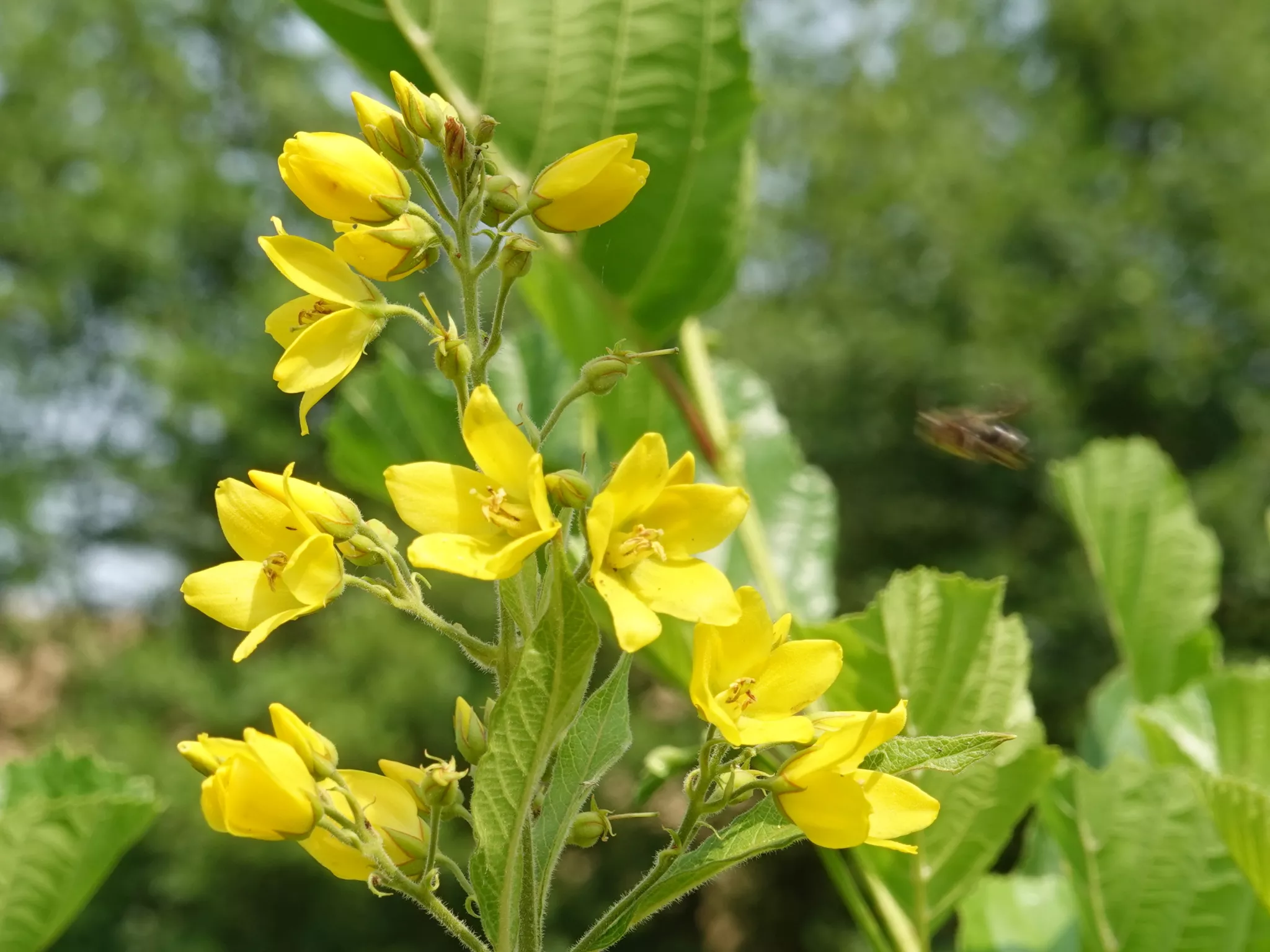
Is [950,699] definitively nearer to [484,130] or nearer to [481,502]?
[481,502]

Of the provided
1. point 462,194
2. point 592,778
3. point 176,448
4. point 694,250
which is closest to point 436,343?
point 462,194

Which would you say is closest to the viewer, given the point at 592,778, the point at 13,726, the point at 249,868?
the point at 592,778

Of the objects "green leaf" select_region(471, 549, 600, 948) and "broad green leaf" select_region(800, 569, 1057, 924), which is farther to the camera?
"broad green leaf" select_region(800, 569, 1057, 924)

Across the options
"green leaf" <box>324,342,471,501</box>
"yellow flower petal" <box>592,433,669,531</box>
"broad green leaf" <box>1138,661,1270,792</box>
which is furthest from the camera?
"green leaf" <box>324,342,471,501</box>

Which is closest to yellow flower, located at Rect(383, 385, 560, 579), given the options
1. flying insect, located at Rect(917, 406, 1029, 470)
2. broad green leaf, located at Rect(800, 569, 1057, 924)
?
broad green leaf, located at Rect(800, 569, 1057, 924)

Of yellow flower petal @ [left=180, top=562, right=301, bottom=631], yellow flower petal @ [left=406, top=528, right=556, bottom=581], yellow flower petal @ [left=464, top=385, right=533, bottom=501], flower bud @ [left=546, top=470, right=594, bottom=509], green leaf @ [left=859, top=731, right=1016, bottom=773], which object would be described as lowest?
green leaf @ [left=859, top=731, right=1016, bottom=773]

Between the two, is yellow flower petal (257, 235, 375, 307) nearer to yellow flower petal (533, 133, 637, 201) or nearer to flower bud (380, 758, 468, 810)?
yellow flower petal (533, 133, 637, 201)

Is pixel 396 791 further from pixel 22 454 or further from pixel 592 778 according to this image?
pixel 22 454
